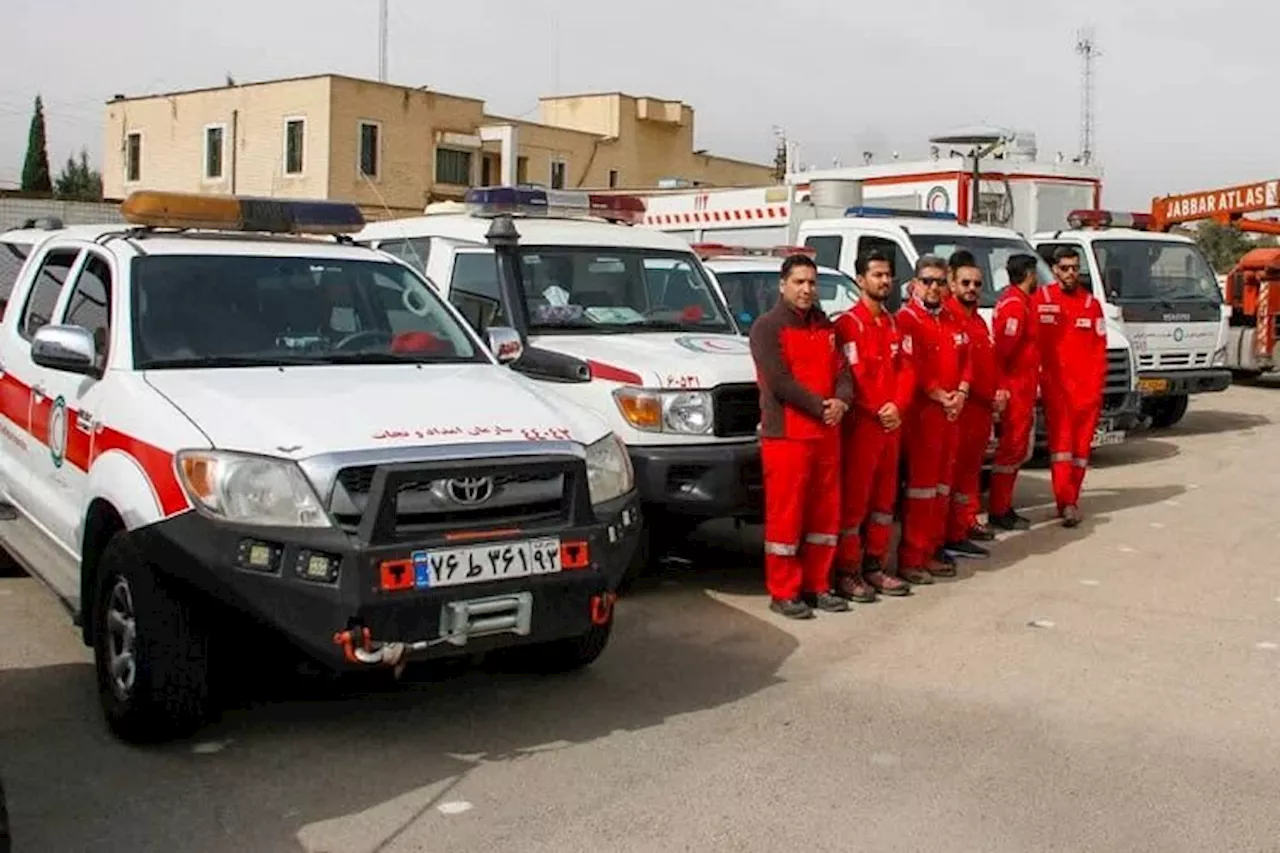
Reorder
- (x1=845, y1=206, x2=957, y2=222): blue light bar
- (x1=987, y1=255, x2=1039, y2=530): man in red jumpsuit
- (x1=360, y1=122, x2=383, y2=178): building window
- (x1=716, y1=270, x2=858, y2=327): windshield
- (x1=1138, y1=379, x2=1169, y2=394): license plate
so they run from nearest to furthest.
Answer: (x1=987, y1=255, x2=1039, y2=530): man in red jumpsuit
(x1=716, y1=270, x2=858, y2=327): windshield
(x1=845, y1=206, x2=957, y2=222): blue light bar
(x1=1138, y1=379, x2=1169, y2=394): license plate
(x1=360, y1=122, x2=383, y2=178): building window

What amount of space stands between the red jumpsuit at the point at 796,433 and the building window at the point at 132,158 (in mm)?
39597

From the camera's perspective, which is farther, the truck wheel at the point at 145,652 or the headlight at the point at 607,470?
the headlight at the point at 607,470

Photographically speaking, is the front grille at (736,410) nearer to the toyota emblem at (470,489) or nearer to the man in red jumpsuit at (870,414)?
the man in red jumpsuit at (870,414)

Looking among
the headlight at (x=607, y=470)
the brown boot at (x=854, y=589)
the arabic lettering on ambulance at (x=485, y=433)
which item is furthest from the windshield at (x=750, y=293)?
the arabic lettering on ambulance at (x=485, y=433)

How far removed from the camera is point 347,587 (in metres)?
4.38

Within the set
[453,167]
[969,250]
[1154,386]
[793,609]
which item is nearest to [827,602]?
[793,609]

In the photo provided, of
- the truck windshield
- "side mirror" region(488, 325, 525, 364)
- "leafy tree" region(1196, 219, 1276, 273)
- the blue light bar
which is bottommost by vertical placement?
"side mirror" region(488, 325, 525, 364)

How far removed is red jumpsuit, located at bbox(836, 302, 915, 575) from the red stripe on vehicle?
1020 mm

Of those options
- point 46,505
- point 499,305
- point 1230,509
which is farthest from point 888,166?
point 46,505

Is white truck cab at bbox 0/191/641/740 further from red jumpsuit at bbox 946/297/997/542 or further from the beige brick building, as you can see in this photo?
the beige brick building

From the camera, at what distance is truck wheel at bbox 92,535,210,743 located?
4598 millimetres

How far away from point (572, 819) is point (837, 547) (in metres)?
3.13

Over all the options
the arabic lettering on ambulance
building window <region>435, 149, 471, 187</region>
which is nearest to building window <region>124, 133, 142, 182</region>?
building window <region>435, 149, 471, 187</region>

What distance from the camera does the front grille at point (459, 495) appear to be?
14.6 ft
